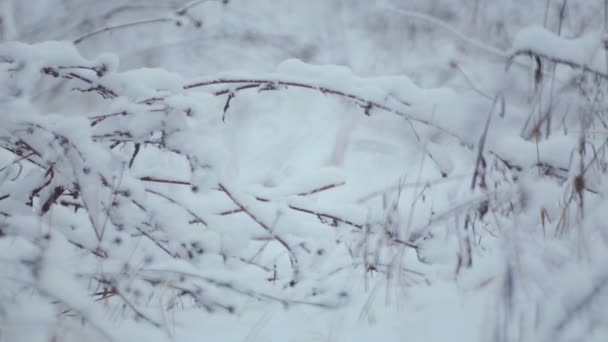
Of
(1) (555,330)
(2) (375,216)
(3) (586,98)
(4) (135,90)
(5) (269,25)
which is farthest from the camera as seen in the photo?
(5) (269,25)

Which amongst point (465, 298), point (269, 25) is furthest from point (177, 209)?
point (269, 25)

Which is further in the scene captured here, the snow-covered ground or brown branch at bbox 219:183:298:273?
brown branch at bbox 219:183:298:273

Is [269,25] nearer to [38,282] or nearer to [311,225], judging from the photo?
[311,225]

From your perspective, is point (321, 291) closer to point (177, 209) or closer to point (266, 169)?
point (177, 209)

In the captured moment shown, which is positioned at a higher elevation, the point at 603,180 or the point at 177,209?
the point at 603,180

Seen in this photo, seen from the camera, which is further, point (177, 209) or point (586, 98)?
point (177, 209)

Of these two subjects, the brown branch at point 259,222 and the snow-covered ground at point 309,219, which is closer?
the snow-covered ground at point 309,219

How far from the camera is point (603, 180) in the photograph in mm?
986

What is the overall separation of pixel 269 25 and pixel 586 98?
4012mm

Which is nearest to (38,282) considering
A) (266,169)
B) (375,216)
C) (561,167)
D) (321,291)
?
(321,291)

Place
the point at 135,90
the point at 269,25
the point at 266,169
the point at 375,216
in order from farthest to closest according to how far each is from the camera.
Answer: the point at 269,25
the point at 266,169
the point at 375,216
the point at 135,90

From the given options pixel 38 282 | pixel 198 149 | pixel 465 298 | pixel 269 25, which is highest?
pixel 269 25

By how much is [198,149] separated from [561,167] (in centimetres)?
94

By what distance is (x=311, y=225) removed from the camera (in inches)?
48.4
